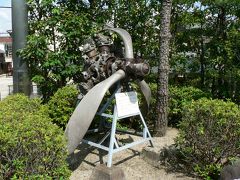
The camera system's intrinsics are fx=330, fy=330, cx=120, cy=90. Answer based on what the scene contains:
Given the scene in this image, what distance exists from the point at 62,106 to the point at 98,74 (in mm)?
1386

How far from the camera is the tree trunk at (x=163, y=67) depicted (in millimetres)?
6297

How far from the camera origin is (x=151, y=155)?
18.2ft

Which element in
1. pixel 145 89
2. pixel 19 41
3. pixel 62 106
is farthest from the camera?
pixel 19 41

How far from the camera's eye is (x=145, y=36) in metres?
9.18

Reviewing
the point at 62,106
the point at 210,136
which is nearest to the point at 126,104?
the point at 210,136

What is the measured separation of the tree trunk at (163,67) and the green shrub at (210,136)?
1.38 m

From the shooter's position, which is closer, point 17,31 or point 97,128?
point 97,128

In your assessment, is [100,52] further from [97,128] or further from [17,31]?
[17,31]

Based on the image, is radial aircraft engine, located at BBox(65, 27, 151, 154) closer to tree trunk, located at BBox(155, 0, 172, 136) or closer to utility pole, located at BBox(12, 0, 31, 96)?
tree trunk, located at BBox(155, 0, 172, 136)

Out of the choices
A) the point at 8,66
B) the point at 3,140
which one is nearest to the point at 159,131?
the point at 3,140

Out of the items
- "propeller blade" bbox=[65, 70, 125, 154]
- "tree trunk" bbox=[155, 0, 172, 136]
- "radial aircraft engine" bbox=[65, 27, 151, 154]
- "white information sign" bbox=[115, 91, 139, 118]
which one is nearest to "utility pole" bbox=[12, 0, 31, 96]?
"radial aircraft engine" bbox=[65, 27, 151, 154]

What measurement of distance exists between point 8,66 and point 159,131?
36986 millimetres

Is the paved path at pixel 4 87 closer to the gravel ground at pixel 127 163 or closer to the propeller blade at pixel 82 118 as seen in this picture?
the gravel ground at pixel 127 163

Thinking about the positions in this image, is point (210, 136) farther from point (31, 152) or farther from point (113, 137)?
point (31, 152)
